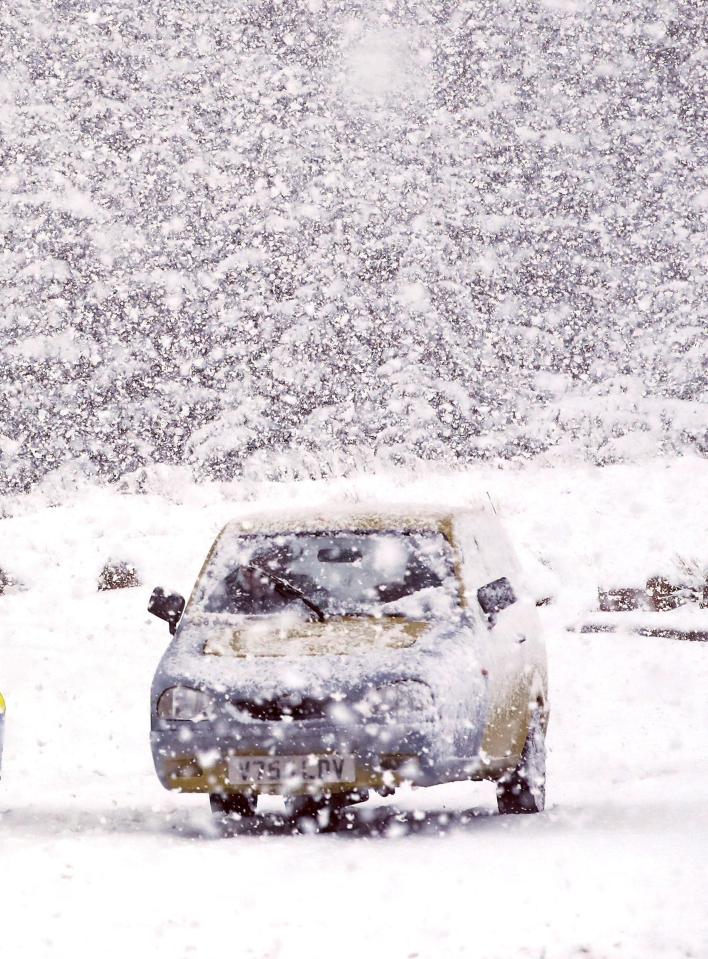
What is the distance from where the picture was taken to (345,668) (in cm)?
732

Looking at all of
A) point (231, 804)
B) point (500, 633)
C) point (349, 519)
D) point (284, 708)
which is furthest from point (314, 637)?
point (231, 804)

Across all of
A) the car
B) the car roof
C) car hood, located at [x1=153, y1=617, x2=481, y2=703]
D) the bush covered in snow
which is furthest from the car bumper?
the bush covered in snow

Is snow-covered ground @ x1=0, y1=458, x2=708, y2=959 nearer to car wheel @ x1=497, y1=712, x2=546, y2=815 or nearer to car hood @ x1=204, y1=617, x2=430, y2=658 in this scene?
car wheel @ x1=497, y1=712, x2=546, y2=815

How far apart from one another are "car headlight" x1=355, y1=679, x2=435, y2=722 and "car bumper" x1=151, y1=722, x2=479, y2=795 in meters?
0.06

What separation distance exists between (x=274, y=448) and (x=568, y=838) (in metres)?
26.4

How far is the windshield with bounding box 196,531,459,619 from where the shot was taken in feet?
26.2

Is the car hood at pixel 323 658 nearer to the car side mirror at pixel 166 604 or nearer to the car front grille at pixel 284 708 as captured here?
the car front grille at pixel 284 708

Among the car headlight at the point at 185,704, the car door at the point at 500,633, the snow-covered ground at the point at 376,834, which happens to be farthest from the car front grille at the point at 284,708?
the car door at the point at 500,633

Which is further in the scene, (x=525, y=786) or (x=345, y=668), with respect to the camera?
(x=525, y=786)

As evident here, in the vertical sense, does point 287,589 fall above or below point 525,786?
above

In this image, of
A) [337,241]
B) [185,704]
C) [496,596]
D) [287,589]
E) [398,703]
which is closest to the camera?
[398,703]

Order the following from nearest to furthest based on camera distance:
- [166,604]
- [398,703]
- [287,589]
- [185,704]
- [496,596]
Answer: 1. [398,703]
2. [185,704]
3. [496,596]
4. [287,589]
5. [166,604]

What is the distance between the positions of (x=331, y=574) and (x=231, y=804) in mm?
1489

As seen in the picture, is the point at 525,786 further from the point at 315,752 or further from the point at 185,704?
the point at 185,704
